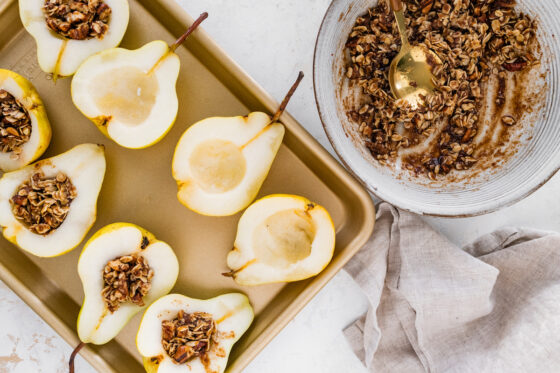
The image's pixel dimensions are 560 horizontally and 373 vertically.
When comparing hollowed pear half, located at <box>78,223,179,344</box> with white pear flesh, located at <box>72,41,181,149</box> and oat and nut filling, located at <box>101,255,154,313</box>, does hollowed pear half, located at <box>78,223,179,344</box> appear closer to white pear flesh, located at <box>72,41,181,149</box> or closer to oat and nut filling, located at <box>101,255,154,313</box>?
oat and nut filling, located at <box>101,255,154,313</box>

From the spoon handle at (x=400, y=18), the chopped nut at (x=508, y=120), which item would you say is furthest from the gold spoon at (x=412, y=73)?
the chopped nut at (x=508, y=120)

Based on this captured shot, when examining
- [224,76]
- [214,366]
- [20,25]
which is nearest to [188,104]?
[224,76]

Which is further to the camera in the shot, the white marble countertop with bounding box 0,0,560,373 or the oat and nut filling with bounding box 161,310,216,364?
the white marble countertop with bounding box 0,0,560,373

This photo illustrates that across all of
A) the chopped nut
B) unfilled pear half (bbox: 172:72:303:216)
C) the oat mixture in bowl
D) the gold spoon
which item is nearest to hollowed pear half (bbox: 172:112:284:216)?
unfilled pear half (bbox: 172:72:303:216)

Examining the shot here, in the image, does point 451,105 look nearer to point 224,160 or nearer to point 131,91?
point 224,160

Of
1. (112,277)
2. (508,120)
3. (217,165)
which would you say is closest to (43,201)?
(112,277)

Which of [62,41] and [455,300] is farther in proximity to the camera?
[455,300]
